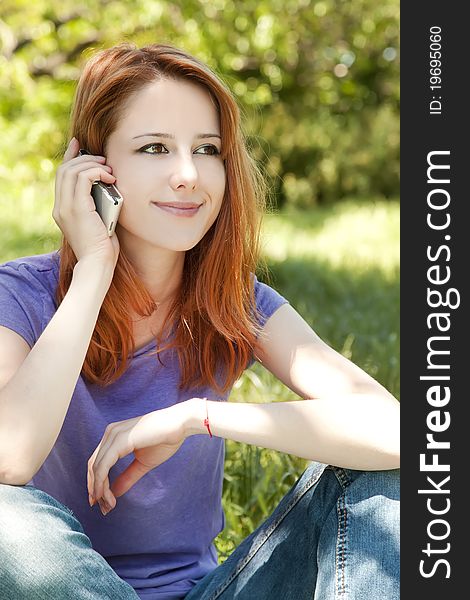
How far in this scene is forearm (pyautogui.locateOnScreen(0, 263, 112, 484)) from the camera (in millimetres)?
1936

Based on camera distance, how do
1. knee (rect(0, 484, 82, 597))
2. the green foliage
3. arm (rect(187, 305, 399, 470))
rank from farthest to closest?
the green foliage → arm (rect(187, 305, 399, 470)) → knee (rect(0, 484, 82, 597))

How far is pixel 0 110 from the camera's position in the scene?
825cm

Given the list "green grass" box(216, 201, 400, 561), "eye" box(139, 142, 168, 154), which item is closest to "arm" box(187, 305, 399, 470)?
"eye" box(139, 142, 168, 154)

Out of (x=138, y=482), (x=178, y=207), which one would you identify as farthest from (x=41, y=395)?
(x=178, y=207)

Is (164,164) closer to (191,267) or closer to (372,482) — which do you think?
(191,267)

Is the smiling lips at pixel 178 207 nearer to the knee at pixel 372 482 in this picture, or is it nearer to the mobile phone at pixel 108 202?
the mobile phone at pixel 108 202

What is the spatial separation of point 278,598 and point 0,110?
681 centimetres

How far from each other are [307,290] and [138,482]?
5.03 metres

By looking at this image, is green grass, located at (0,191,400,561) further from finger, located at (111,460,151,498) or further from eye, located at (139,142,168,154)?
eye, located at (139,142,168,154)

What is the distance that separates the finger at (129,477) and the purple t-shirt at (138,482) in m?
0.06

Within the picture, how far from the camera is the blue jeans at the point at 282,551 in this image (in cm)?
175

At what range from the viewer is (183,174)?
2.23m

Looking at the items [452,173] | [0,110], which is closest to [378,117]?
[0,110]

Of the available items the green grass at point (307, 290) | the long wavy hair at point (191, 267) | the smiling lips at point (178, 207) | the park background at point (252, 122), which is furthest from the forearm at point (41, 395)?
the green grass at point (307, 290)
